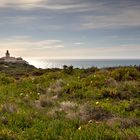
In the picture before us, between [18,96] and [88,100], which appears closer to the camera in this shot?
[88,100]

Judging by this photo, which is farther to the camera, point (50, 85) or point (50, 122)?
point (50, 85)

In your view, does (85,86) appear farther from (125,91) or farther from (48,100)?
(48,100)

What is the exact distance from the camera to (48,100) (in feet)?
56.1

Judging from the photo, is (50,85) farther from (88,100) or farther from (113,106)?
(113,106)

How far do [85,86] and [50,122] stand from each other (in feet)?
27.6

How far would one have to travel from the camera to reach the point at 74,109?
15266 millimetres

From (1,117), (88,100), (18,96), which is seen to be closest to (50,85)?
(18,96)

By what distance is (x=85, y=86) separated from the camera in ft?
69.1

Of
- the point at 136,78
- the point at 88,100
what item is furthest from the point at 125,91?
the point at 136,78

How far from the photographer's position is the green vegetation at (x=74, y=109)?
1148 centimetres

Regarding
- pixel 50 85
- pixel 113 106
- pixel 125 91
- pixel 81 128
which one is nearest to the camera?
pixel 81 128

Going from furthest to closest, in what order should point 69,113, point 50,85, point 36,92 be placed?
point 50,85, point 36,92, point 69,113

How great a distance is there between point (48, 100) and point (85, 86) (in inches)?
170

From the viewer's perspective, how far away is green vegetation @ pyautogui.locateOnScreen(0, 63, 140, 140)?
11.5 meters
